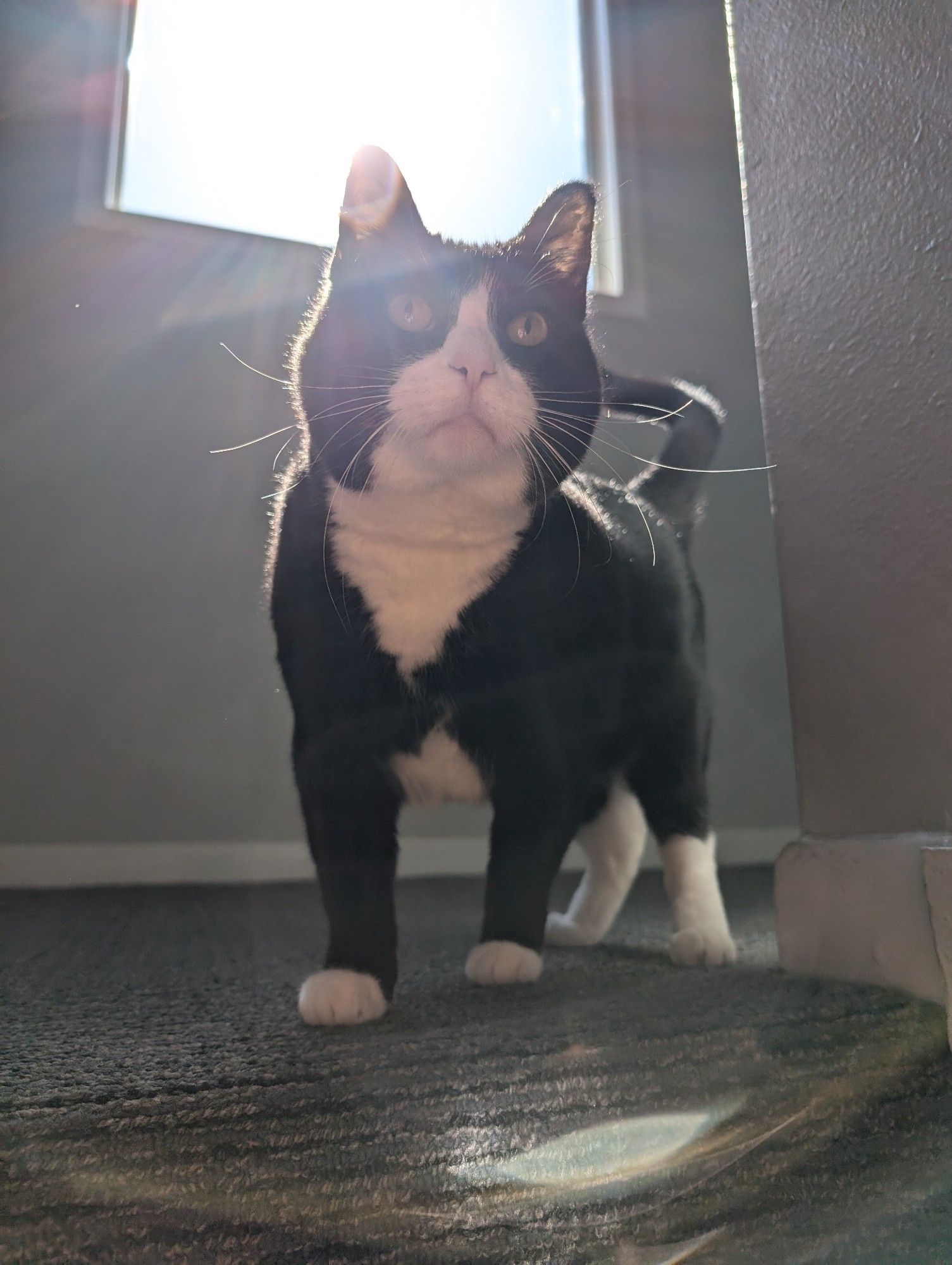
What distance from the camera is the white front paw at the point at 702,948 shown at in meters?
1.00

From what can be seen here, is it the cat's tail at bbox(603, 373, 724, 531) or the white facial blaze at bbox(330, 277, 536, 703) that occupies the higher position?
the cat's tail at bbox(603, 373, 724, 531)

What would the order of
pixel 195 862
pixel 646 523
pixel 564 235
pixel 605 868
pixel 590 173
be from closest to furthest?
1. pixel 564 235
2. pixel 646 523
3. pixel 605 868
4. pixel 195 862
5. pixel 590 173

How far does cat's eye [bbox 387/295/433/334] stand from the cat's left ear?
161 mm

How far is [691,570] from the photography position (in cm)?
140

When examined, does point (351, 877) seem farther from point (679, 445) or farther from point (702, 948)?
point (679, 445)

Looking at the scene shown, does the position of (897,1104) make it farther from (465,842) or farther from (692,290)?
(692,290)

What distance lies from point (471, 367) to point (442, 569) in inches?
7.9

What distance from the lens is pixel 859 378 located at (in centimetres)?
82

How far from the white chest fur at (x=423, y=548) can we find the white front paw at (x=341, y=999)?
304mm

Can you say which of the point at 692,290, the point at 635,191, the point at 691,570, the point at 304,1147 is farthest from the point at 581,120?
the point at 304,1147

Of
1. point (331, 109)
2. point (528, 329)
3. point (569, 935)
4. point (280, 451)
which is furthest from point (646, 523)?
point (331, 109)

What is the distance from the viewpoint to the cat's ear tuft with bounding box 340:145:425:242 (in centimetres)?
92

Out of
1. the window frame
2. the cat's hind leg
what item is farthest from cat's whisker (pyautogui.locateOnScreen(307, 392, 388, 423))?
the window frame

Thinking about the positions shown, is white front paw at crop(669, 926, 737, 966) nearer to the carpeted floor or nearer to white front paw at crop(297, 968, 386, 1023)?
the carpeted floor
